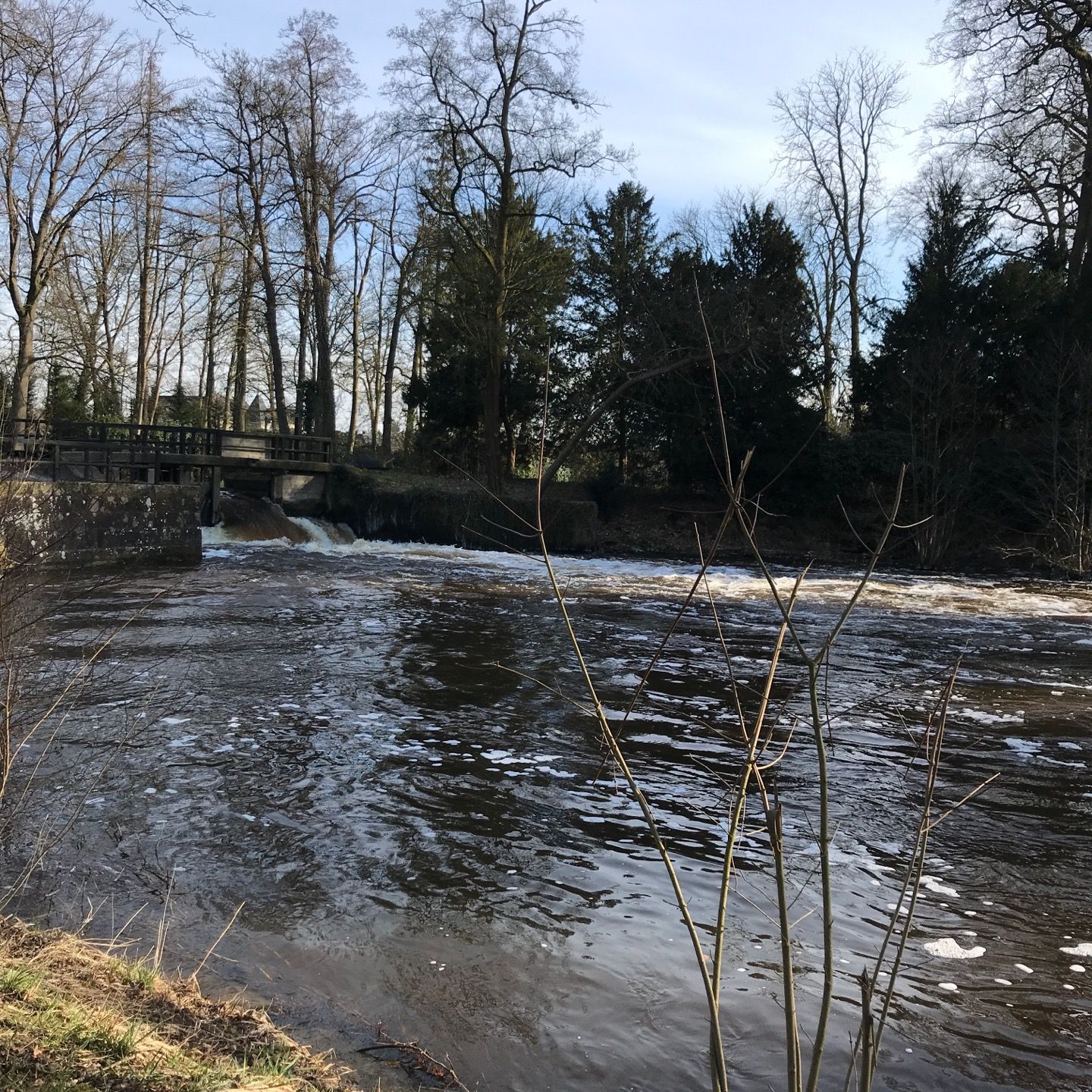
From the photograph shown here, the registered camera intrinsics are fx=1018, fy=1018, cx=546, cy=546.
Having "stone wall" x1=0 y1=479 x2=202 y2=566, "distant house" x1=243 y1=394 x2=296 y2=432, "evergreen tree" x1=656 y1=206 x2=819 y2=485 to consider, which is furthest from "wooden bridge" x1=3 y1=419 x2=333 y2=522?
"distant house" x1=243 y1=394 x2=296 y2=432

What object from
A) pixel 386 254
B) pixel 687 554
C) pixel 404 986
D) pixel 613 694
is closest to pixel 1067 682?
pixel 613 694

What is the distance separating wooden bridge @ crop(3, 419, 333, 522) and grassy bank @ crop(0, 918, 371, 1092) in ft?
58.7

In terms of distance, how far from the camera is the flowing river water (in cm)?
374

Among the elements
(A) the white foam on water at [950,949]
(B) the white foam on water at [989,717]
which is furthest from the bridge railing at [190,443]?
(A) the white foam on water at [950,949]

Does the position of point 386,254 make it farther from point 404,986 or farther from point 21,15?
point 404,986

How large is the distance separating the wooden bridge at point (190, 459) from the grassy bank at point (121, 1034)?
17.9m

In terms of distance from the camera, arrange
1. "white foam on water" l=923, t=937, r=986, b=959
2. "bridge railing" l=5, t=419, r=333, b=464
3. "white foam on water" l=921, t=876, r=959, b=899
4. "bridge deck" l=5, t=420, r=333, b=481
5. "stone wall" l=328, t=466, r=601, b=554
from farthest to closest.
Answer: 1. "stone wall" l=328, t=466, r=601, b=554
2. "bridge railing" l=5, t=419, r=333, b=464
3. "bridge deck" l=5, t=420, r=333, b=481
4. "white foam on water" l=921, t=876, r=959, b=899
5. "white foam on water" l=923, t=937, r=986, b=959

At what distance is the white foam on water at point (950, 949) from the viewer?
4344 mm

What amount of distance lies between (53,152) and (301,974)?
28421 mm

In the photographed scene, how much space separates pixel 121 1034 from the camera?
280 centimetres

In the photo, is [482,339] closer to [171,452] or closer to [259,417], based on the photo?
[171,452]

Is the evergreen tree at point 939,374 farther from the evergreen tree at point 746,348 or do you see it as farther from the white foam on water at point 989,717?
the white foam on water at point 989,717

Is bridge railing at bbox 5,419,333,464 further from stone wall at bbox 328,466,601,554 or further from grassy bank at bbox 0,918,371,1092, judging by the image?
grassy bank at bbox 0,918,371,1092

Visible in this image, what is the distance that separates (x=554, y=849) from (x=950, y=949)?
2022 mm
